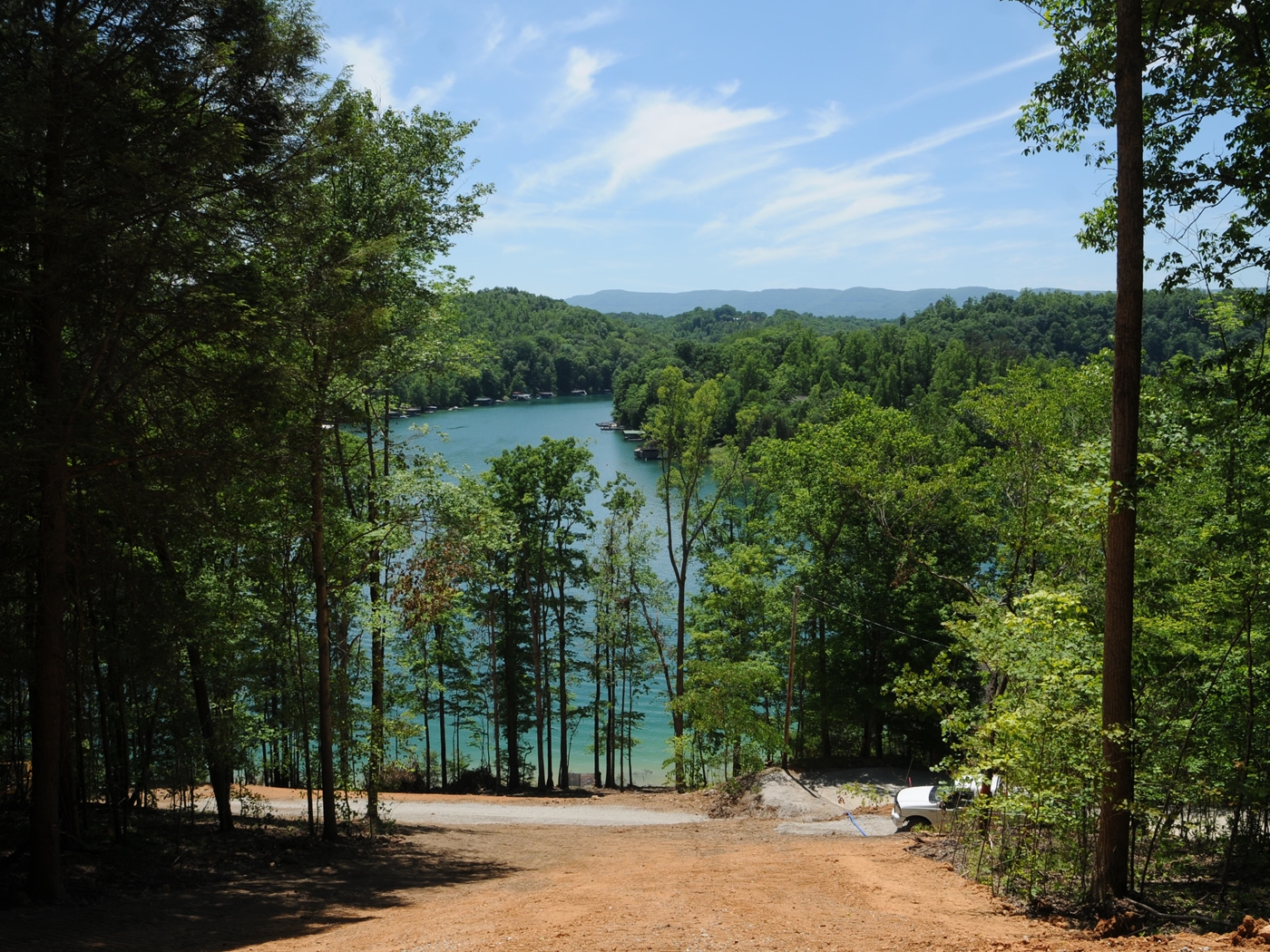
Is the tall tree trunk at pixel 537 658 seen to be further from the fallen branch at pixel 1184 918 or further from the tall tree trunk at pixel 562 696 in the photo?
the fallen branch at pixel 1184 918

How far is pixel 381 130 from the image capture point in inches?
588

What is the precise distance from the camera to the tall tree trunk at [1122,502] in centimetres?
742

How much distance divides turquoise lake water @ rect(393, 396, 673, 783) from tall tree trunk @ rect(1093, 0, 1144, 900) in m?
13.0

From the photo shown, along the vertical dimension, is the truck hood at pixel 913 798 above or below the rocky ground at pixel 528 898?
below

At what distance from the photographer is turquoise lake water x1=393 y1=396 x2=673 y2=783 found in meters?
38.5

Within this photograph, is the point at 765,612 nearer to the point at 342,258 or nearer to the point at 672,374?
the point at 672,374

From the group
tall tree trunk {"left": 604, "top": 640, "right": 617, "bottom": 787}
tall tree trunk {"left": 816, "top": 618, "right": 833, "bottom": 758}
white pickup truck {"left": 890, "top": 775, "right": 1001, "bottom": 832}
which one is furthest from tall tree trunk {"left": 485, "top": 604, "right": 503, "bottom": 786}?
white pickup truck {"left": 890, "top": 775, "right": 1001, "bottom": 832}

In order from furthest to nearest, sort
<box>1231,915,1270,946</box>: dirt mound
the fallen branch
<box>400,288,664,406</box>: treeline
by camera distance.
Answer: <box>400,288,664,406</box>: treeline
the fallen branch
<box>1231,915,1270,946</box>: dirt mound

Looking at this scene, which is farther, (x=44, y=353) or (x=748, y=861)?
(x=748, y=861)

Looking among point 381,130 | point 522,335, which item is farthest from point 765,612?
point 522,335

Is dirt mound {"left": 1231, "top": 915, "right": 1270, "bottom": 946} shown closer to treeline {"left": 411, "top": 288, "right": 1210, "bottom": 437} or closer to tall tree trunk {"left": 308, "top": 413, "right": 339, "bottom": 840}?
tall tree trunk {"left": 308, "top": 413, "right": 339, "bottom": 840}

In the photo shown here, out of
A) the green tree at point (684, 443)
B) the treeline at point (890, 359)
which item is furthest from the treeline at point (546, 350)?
the green tree at point (684, 443)

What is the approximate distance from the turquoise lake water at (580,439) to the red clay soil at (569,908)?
876cm

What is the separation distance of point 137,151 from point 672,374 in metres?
22.0
